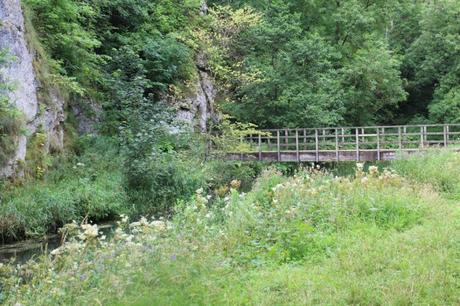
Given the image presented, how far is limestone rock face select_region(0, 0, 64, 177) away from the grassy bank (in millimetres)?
7069

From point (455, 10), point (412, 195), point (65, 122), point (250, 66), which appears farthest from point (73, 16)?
point (455, 10)

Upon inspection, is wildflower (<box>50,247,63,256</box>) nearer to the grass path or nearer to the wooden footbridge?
the grass path

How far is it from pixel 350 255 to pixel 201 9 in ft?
73.4

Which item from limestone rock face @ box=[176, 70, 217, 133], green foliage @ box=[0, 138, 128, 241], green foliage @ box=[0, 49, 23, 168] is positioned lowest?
green foliage @ box=[0, 138, 128, 241]

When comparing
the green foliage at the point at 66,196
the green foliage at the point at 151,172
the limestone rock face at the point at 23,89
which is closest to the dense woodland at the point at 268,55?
the green foliage at the point at 151,172

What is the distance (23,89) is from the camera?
12531mm

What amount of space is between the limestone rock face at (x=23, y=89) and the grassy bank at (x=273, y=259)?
23.2 ft

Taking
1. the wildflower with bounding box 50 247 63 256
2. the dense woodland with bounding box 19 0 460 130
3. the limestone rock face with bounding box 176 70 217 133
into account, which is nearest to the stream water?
the wildflower with bounding box 50 247 63 256

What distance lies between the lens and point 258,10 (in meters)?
27.6

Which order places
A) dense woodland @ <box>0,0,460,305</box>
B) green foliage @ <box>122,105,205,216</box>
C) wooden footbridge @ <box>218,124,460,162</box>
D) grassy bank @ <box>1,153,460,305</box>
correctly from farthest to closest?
wooden footbridge @ <box>218,124,460,162</box> < green foliage @ <box>122,105,205,216</box> < dense woodland @ <box>0,0,460,305</box> < grassy bank @ <box>1,153,460,305</box>

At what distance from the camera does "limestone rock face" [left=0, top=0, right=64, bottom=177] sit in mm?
11828

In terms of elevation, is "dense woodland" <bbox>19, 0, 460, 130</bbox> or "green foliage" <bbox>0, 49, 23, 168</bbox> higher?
"dense woodland" <bbox>19, 0, 460, 130</bbox>

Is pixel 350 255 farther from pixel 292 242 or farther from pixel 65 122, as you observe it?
pixel 65 122

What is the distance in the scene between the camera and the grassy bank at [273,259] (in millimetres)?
4062
